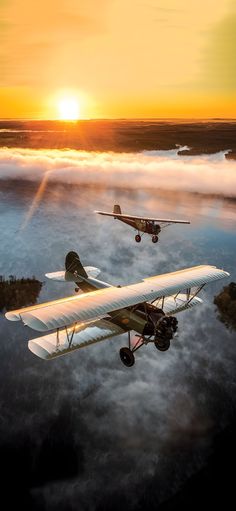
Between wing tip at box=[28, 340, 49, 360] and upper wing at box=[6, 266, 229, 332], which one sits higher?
upper wing at box=[6, 266, 229, 332]

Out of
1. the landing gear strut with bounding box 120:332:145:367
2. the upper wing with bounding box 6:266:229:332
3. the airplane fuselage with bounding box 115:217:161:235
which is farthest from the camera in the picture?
the airplane fuselage with bounding box 115:217:161:235

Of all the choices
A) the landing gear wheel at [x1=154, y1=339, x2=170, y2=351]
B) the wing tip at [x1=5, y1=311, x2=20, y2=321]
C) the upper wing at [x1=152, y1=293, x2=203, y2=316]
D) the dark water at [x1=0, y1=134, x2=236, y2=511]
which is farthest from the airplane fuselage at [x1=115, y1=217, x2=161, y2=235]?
the dark water at [x1=0, y1=134, x2=236, y2=511]

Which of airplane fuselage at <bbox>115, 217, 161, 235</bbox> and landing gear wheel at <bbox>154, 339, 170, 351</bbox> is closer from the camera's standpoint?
landing gear wheel at <bbox>154, 339, 170, 351</bbox>

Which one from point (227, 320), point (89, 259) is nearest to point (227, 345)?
point (227, 320)

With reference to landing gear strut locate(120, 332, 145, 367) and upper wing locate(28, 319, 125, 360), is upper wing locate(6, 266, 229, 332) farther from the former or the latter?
landing gear strut locate(120, 332, 145, 367)

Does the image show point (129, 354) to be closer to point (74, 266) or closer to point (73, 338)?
point (73, 338)

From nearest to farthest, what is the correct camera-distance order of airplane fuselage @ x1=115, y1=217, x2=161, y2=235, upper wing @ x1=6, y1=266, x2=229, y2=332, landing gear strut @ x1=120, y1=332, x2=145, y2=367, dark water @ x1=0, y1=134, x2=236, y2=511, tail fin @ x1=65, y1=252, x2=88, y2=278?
upper wing @ x1=6, y1=266, x2=229, y2=332 < landing gear strut @ x1=120, y1=332, x2=145, y2=367 < tail fin @ x1=65, y1=252, x2=88, y2=278 < airplane fuselage @ x1=115, y1=217, x2=161, y2=235 < dark water @ x1=0, y1=134, x2=236, y2=511

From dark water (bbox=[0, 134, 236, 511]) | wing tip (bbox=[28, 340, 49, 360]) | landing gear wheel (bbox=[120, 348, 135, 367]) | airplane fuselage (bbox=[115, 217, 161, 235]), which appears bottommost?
dark water (bbox=[0, 134, 236, 511])

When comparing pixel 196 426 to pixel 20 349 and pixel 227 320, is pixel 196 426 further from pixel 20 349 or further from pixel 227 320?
pixel 20 349
